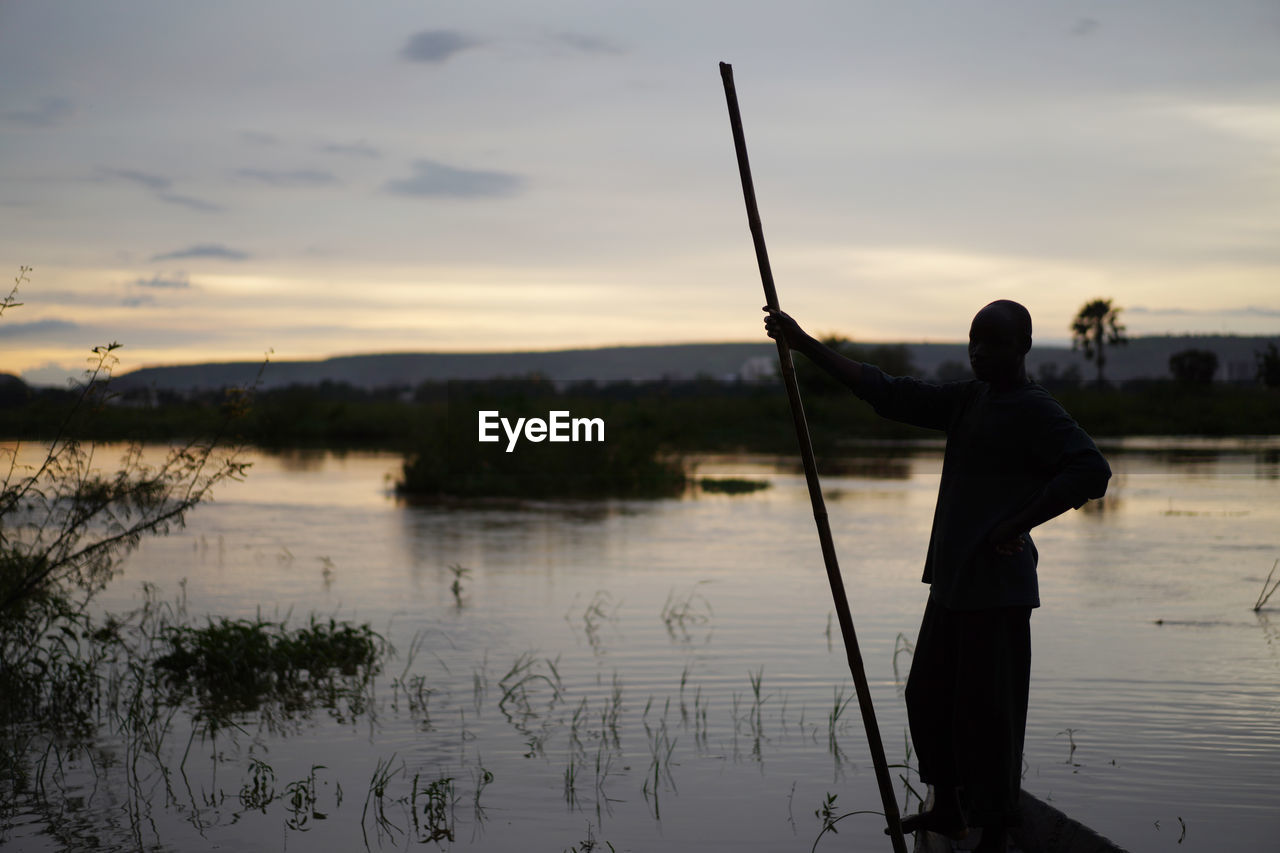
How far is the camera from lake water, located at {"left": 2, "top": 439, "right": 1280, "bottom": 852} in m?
5.00

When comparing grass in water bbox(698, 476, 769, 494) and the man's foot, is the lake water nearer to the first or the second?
the man's foot

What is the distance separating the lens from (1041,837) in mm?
3863

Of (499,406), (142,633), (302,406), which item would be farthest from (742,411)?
(142,633)

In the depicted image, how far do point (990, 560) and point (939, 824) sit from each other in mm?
869

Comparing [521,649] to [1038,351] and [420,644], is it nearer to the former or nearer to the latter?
[420,644]

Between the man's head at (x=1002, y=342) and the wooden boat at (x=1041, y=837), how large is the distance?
4.63ft

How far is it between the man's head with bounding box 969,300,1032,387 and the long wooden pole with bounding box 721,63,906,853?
20.5 inches

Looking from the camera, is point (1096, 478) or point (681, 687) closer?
point (1096, 478)

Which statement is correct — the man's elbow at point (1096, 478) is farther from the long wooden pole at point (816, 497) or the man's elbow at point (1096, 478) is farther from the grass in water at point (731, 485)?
the grass in water at point (731, 485)

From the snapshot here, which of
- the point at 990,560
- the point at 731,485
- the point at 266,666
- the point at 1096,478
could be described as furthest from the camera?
the point at 731,485

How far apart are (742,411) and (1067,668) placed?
1352 inches

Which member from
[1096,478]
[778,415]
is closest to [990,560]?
[1096,478]

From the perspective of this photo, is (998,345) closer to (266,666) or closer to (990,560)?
(990,560)

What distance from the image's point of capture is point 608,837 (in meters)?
4.81
